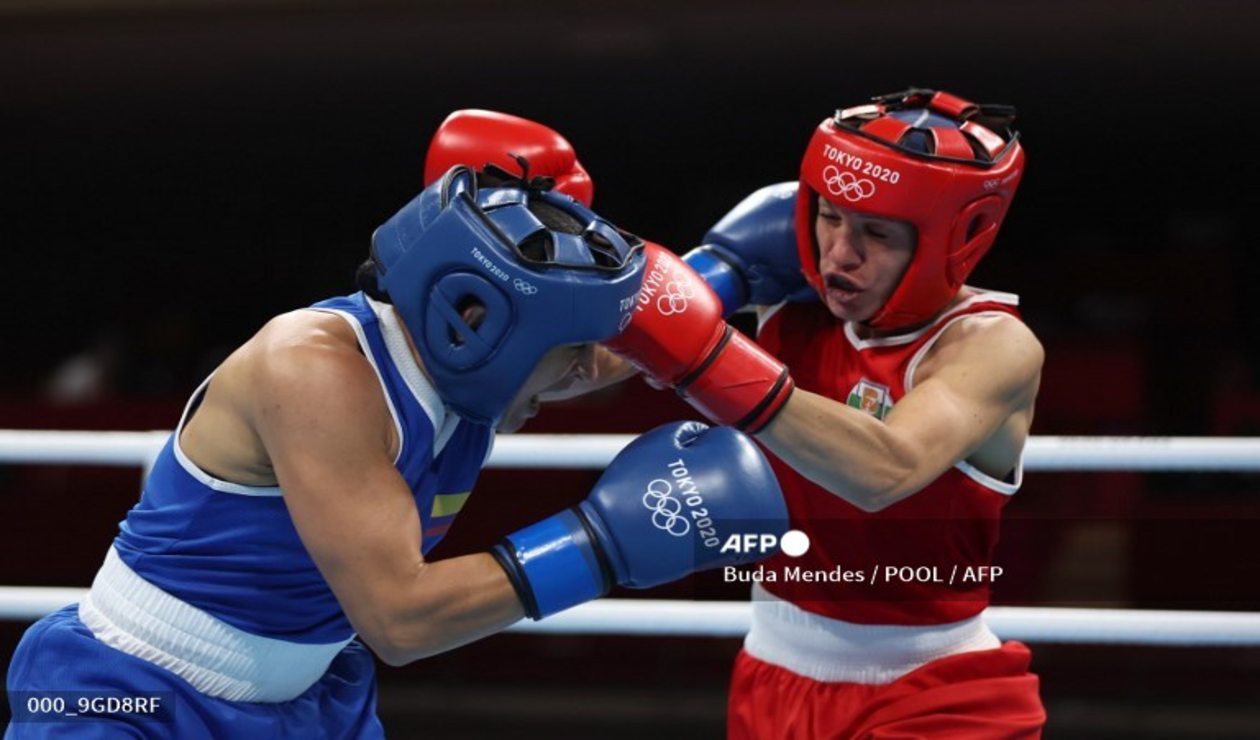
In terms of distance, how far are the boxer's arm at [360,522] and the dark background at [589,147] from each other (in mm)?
3151

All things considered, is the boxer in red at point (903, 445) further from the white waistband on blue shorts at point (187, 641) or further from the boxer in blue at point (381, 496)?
the white waistband on blue shorts at point (187, 641)

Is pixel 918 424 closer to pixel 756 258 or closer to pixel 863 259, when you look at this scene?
pixel 863 259

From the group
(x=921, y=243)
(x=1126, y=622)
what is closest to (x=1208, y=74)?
(x=1126, y=622)

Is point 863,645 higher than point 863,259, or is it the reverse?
point 863,259

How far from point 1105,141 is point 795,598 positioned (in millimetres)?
6806

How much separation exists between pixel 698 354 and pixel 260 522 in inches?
22.6

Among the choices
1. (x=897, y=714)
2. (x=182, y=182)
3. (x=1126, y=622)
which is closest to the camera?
(x=897, y=714)

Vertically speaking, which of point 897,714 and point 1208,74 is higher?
point 897,714

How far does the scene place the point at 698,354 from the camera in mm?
1875

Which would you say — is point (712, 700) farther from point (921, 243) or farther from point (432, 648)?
point (432, 648)

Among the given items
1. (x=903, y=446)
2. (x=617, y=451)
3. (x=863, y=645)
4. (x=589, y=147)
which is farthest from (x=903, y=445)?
(x=589, y=147)

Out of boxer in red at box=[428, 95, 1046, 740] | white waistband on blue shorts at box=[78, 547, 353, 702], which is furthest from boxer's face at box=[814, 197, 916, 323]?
white waistband on blue shorts at box=[78, 547, 353, 702]

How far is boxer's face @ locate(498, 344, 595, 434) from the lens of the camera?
1690 mm

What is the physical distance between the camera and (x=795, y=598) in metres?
2.13
